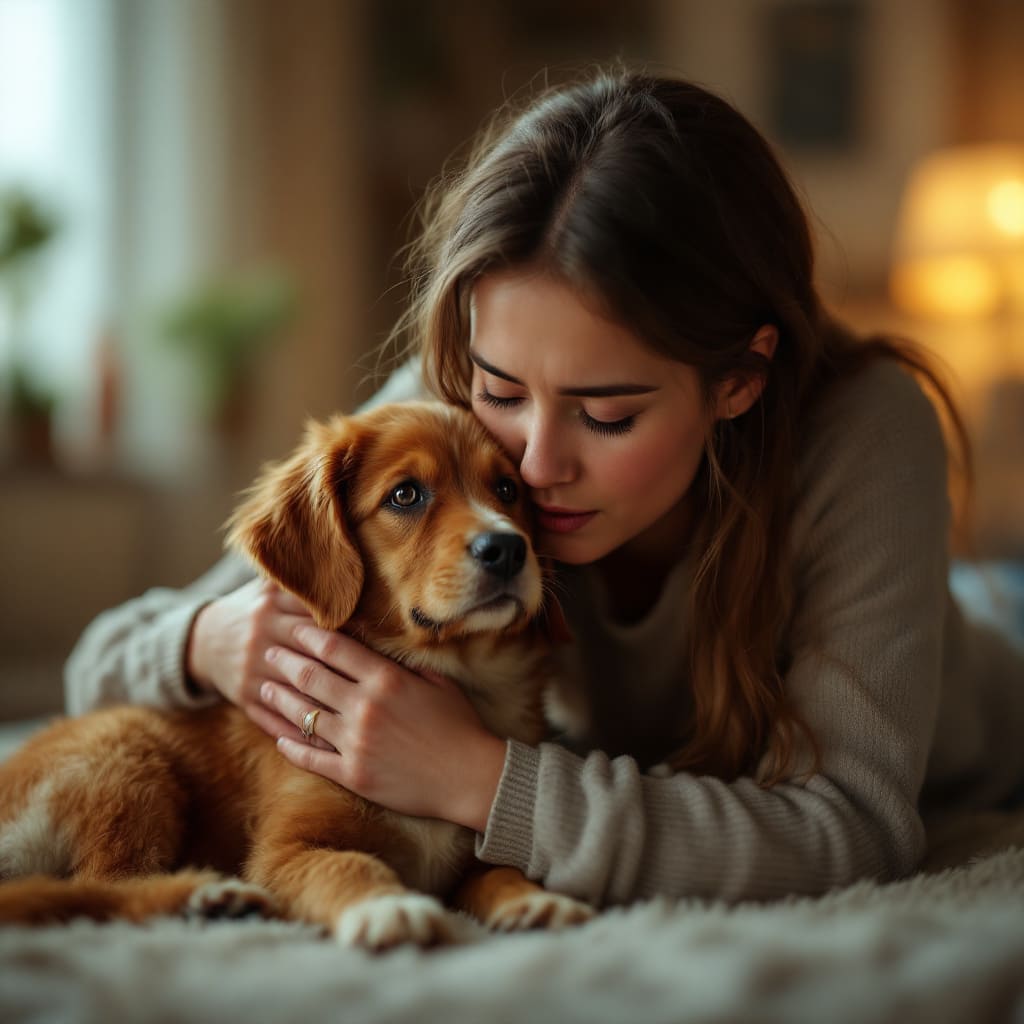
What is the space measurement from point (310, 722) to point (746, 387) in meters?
0.85

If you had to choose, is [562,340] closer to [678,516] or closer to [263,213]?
[678,516]

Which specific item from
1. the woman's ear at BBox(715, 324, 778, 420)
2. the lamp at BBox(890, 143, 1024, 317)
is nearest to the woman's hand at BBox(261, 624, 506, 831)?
the woman's ear at BBox(715, 324, 778, 420)

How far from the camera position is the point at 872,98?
6.27m

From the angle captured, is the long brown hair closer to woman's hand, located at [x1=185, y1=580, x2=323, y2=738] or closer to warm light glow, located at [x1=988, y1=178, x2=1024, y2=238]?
woman's hand, located at [x1=185, y1=580, x2=323, y2=738]

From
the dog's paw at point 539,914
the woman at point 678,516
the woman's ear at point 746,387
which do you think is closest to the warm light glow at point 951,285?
the woman at point 678,516

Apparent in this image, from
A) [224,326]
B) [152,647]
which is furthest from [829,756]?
[224,326]

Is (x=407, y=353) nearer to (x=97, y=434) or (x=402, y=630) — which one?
(x=402, y=630)

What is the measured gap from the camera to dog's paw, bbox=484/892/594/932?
1.21 meters

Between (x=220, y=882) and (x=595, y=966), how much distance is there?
555 mm

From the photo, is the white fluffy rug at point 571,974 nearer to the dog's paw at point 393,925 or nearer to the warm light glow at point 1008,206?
the dog's paw at point 393,925

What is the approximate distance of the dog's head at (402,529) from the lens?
59.8 inches

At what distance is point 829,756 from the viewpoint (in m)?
1.45

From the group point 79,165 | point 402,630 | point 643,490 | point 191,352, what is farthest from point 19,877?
point 79,165

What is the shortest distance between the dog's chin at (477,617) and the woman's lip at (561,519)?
0.19m
